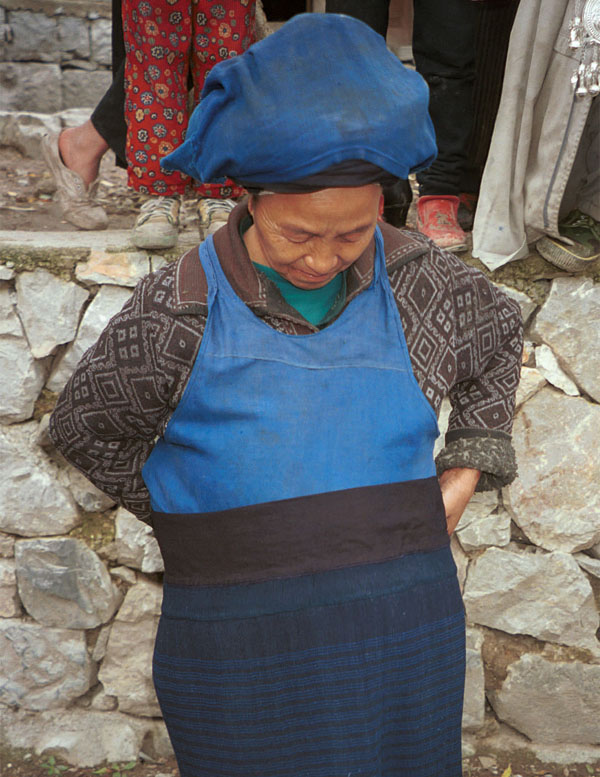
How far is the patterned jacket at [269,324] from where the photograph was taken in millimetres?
1500

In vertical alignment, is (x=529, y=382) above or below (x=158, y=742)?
above

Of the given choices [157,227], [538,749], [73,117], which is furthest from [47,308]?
[73,117]

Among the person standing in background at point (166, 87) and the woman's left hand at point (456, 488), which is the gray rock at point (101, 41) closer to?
the person standing in background at point (166, 87)

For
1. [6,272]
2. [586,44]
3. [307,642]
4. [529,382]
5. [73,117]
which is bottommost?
[73,117]

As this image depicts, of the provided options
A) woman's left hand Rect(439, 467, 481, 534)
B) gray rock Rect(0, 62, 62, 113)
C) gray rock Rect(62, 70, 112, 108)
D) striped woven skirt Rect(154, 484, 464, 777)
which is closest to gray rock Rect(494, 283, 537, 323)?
woman's left hand Rect(439, 467, 481, 534)

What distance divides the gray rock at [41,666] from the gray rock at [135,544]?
310mm

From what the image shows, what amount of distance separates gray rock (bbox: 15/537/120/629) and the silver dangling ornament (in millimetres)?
1967

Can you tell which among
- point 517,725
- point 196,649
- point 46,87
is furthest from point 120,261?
point 46,87

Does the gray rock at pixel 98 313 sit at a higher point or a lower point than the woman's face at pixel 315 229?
lower

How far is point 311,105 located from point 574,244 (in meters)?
1.46

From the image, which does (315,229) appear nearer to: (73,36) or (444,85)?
(444,85)

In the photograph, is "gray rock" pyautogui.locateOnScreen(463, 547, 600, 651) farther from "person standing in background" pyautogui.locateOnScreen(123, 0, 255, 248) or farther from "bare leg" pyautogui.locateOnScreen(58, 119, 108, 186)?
"bare leg" pyautogui.locateOnScreen(58, 119, 108, 186)

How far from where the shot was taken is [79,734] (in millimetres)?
2920

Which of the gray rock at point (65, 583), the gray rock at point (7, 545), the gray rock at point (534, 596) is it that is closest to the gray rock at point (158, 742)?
the gray rock at point (65, 583)
